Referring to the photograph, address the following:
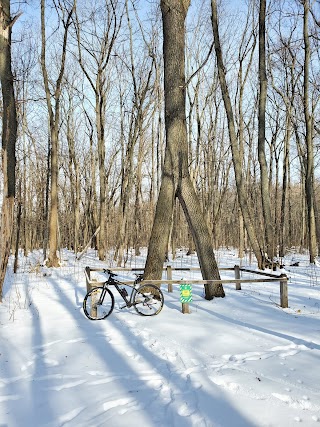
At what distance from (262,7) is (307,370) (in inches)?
557

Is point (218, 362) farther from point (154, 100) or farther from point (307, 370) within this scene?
point (154, 100)

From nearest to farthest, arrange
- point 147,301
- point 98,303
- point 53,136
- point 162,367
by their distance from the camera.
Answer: point 162,367
point 98,303
point 147,301
point 53,136

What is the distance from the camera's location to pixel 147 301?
22.4ft

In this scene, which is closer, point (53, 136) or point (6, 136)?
point (6, 136)

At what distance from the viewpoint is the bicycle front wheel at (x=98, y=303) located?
645 centimetres

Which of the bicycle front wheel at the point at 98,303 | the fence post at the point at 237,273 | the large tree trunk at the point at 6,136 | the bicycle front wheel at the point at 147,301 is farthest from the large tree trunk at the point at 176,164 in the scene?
the large tree trunk at the point at 6,136

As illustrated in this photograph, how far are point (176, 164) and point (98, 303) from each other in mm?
3584

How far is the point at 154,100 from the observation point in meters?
20.6

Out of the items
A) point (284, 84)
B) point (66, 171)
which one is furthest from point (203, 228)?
point (66, 171)

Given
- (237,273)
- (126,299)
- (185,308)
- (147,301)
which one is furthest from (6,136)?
(237,273)

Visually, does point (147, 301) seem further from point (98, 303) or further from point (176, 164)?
point (176, 164)

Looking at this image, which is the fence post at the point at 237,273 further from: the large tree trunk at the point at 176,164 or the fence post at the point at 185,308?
the fence post at the point at 185,308

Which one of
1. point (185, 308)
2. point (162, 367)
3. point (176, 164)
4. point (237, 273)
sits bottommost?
point (162, 367)

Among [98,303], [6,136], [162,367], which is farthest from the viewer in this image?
[6,136]
